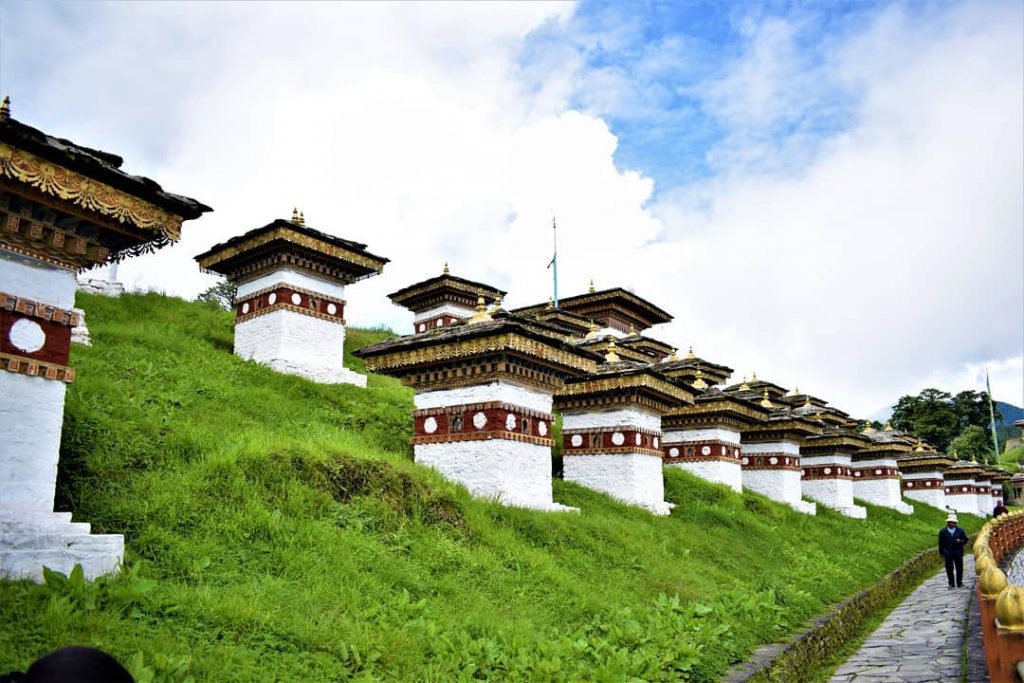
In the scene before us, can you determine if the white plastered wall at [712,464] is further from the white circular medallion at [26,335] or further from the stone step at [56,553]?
the white circular medallion at [26,335]

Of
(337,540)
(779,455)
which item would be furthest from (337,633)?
(779,455)

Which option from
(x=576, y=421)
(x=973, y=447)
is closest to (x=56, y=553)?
(x=576, y=421)

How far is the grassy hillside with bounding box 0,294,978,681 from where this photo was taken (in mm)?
6000

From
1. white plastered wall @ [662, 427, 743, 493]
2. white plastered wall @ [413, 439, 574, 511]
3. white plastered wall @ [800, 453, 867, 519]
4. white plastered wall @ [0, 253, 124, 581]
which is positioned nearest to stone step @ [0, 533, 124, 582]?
white plastered wall @ [0, 253, 124, 581]

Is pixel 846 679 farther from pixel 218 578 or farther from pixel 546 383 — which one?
pixel 218 578

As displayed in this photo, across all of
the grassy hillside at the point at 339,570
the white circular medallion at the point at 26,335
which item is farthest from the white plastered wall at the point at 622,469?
the white circular medallion at the point at 26,335

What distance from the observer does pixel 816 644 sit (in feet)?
34.1

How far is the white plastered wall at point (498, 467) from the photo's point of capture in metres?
12.7

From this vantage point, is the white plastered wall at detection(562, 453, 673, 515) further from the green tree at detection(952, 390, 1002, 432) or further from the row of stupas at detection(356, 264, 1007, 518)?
the green tree at detection(952, 390, 1002, 432)

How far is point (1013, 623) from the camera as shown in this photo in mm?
4945

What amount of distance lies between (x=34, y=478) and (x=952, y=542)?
16.9m

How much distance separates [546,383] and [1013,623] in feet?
31.2

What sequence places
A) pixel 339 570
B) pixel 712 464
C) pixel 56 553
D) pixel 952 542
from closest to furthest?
pixel 56 553 < pixel 339 570 < pixel 952 542 < pixel 712 464

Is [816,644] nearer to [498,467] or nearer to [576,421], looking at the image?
[498,467]
